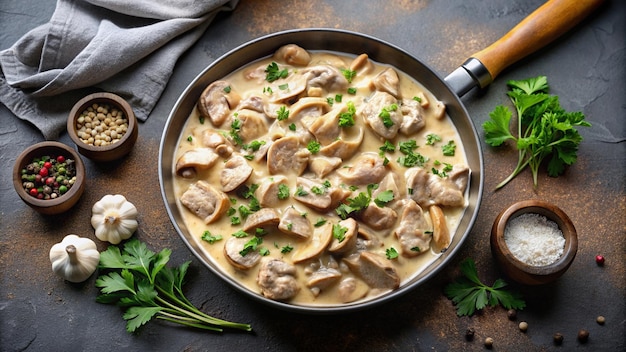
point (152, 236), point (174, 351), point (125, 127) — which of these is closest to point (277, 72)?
point (125, 127)

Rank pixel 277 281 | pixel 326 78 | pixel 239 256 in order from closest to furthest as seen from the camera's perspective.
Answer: pixel 277 281
pixel 239 256
pixel 326 78

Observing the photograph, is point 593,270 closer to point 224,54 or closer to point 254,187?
point 254,187

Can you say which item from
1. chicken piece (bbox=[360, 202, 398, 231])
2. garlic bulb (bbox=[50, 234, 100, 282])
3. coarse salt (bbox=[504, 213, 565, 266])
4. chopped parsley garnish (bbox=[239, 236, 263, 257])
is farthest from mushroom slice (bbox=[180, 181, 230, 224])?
coarse salt (bbox=[504, 213, 565, 266])

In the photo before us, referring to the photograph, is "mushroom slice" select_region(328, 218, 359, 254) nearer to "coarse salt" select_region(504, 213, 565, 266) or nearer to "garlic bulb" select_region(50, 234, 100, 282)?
"coarse salt" select_region(504, 213, 565, 266)

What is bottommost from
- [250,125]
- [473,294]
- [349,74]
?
[473,294]

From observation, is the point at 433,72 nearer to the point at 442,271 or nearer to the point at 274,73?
the point at 274,73

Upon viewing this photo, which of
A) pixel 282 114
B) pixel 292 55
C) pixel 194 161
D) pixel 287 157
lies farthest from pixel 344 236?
pixel 292 55
